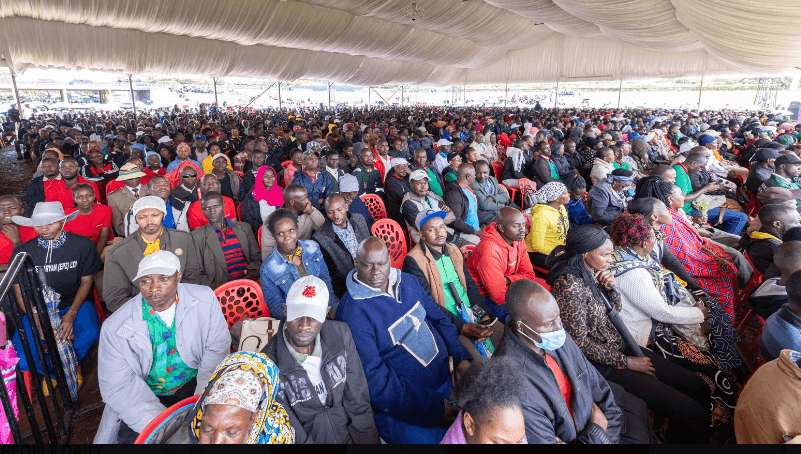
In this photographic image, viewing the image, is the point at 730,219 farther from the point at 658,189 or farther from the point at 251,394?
the point at 251,394

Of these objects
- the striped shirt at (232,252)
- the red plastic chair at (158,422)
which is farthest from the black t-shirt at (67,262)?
the red plastic chair at (158,422)

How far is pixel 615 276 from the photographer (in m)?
2.60

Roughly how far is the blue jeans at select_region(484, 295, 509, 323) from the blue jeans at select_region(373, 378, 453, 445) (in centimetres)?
116

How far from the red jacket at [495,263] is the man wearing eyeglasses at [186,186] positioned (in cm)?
289

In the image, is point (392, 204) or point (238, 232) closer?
point (238, 232)

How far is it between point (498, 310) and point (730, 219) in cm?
386

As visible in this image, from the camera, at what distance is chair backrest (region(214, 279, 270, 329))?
2.64 metres

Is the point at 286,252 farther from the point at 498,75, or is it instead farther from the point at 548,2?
the point at 498,75

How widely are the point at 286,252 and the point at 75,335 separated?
150 cm

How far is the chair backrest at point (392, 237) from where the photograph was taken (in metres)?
3.88

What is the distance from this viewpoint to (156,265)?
1.92 m

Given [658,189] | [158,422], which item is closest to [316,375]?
[158,422]

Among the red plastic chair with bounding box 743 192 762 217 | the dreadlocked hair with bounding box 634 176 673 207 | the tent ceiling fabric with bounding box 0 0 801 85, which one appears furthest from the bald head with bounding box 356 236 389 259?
the red plastic chair with bounding box 743 192 762 217

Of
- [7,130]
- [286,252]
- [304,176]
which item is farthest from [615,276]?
[7,130]
